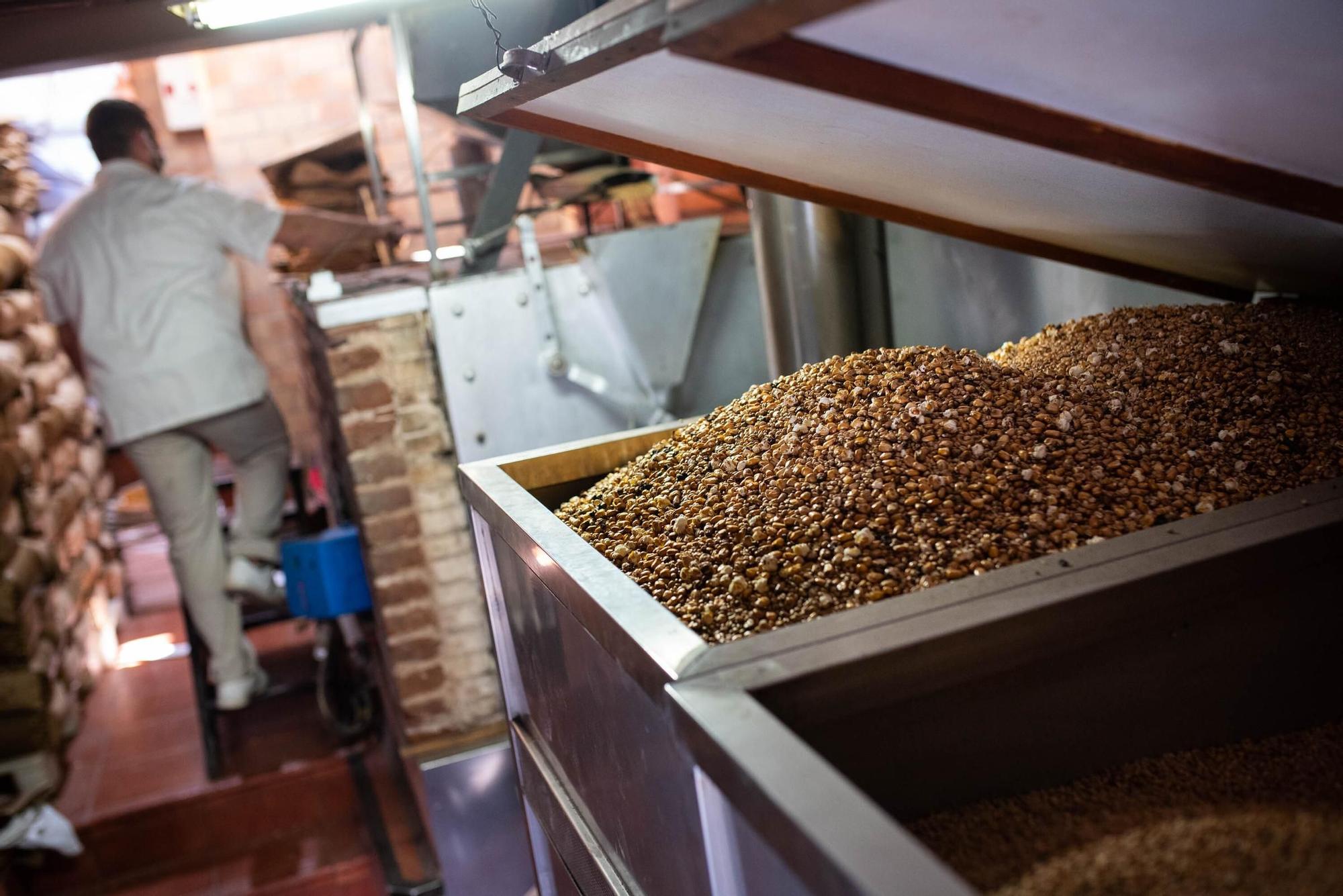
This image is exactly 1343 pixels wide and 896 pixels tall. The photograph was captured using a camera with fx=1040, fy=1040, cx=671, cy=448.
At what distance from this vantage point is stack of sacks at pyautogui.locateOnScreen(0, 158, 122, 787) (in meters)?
2.87

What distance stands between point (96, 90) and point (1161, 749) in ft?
18.5

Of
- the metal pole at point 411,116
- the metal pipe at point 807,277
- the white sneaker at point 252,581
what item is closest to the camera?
the metal pipe at point 807,277

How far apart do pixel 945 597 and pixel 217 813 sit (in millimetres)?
2984

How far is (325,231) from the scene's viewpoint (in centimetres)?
324

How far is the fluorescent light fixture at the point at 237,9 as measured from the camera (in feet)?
6.35

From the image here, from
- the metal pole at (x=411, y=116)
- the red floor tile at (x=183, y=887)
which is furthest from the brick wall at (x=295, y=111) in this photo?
the metal pole at (x=411, y=116)

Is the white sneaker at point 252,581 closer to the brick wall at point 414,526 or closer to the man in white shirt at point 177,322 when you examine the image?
the man in white shirt at point 177,322

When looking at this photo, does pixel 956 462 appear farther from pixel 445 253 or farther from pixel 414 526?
pixel 445 253

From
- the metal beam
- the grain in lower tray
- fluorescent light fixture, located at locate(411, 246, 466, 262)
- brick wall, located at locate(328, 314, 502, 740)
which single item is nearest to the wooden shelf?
the grain in lower tray

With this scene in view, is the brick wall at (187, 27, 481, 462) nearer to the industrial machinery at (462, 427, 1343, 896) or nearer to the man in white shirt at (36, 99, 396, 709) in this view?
the man in white shirt at (36, 99, 396, 709)

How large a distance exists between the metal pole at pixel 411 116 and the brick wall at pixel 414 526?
0.18 m

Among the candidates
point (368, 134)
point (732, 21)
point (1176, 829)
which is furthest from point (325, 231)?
point (1176, 829)

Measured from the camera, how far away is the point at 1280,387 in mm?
1247

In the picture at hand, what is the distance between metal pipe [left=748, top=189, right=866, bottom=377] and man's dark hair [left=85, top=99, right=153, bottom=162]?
211 cm
